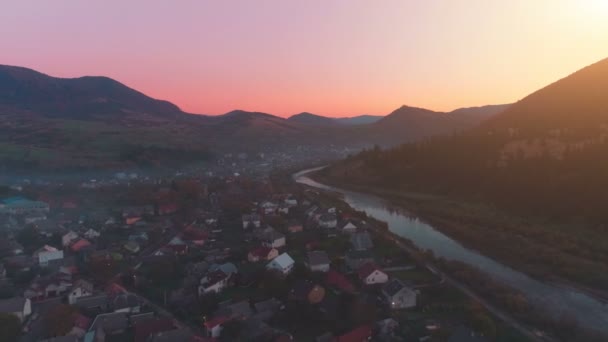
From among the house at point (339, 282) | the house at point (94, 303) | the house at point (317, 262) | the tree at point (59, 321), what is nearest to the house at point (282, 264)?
the house at point (317, 262)

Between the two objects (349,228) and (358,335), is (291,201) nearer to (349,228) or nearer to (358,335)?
(349,228)

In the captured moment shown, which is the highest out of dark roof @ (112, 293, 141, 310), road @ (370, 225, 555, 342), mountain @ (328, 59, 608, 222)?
Answer: mountain @ (328, 59, 608, 222)

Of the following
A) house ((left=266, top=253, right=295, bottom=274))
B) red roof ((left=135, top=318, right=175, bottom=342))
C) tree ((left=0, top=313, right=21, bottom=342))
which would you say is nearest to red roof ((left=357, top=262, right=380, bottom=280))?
house ((left=266, top=253, right=295, bottom=274))

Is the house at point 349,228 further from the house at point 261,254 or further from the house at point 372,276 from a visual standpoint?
the house at point 372,276

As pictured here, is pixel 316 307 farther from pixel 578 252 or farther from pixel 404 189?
pixel 404 189

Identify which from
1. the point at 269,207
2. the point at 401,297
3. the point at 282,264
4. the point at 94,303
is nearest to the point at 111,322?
the point at 94,303

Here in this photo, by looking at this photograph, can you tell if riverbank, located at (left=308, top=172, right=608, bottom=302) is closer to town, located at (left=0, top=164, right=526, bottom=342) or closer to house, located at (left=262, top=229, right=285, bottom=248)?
town, located at (left=0, top=164, right=526, bottom=342)
